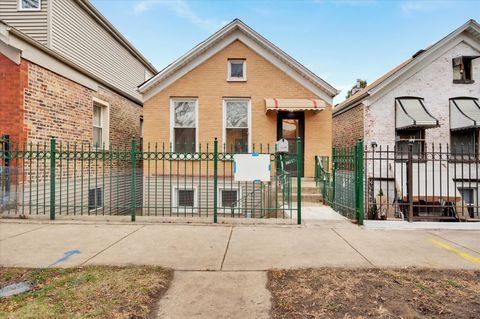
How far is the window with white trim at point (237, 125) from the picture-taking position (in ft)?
38.4

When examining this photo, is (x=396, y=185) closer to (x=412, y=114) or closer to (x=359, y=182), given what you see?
(x=412, y=114)

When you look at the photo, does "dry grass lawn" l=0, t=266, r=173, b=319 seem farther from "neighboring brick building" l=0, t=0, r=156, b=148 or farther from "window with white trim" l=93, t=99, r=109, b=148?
"window with white trim" l=93, t=99, r=109, b=148

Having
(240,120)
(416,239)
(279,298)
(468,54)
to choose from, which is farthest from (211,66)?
(468,54)

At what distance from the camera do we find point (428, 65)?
41.7 ft

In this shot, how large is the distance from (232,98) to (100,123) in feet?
18.2

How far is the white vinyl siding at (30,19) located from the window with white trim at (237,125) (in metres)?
7.05

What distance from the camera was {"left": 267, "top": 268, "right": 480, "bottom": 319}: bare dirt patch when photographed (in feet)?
9.96

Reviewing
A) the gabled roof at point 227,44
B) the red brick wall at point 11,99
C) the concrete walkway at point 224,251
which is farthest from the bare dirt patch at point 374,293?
the gabled roof at point 227,44

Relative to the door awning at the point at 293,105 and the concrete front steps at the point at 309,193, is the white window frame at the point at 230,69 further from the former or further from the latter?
the concrete front steps at the point at 309,193

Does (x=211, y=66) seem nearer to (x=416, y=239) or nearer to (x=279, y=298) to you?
(x=416, y=239)

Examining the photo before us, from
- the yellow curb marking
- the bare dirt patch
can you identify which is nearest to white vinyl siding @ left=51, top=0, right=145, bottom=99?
the bare dirt patch

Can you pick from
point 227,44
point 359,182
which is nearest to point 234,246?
point 359,182

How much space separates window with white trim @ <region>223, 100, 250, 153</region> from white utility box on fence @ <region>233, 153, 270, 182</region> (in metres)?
4.64

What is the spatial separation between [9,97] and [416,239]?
1000cm
